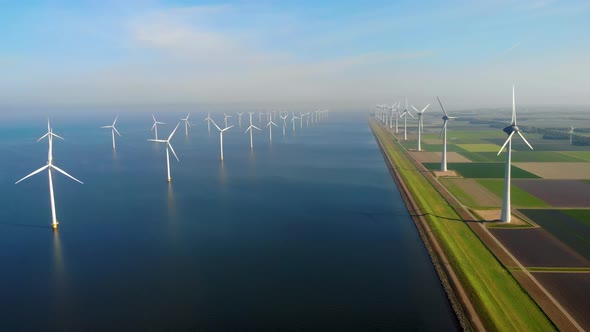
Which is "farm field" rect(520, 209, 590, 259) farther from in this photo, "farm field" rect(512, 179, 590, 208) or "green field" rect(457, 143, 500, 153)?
"green field" rect(457, 143, 500, 153)

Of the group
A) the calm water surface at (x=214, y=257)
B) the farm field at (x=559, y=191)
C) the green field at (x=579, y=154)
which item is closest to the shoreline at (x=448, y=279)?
the calm water surface at (x=214, y=257)

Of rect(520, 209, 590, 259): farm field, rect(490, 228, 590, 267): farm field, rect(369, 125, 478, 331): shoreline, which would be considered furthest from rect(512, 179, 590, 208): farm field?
rect(369, 125, 478, 331): shoreline

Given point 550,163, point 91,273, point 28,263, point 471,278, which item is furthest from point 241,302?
point 550,163

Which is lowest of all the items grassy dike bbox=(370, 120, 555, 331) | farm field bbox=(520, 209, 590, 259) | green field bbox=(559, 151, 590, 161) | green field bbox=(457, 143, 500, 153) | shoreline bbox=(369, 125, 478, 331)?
shoreline bbox=(369, 125, 478, 331)

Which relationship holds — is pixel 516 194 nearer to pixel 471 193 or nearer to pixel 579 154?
pixel 471 193

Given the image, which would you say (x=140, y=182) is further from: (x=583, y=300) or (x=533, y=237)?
(x=583, y=300)
